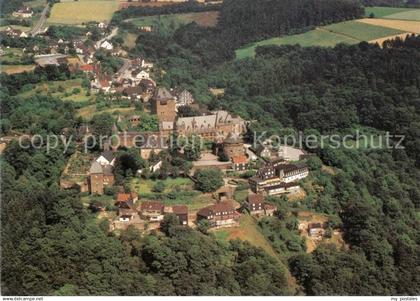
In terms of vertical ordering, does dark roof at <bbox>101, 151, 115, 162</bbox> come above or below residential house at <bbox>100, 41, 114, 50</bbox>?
below

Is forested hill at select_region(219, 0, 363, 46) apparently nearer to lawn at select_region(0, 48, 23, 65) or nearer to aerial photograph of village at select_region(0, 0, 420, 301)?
aerial photograph of village at select_region(0, 0, 420, 301)

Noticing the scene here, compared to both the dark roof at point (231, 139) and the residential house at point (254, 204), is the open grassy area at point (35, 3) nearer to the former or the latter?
the dark roof at point (231, 139)

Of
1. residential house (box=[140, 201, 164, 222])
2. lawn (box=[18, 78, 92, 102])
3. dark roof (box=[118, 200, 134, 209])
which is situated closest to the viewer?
residential house (box=[140, 201, 164, 222])

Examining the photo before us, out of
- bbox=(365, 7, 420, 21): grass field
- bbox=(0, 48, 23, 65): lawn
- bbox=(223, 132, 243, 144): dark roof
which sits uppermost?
bbox=(365, 7, 420, 21): grass field

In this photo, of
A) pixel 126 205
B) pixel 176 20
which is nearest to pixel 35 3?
pixel 176 20

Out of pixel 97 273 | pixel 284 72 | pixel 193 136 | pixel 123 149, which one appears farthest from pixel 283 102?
pixel 97 273

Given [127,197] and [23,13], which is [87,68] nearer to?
[127,197]

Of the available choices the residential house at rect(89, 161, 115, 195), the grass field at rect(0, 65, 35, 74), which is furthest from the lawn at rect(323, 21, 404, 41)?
the residential house at rect(89, 161, 115, 195)
